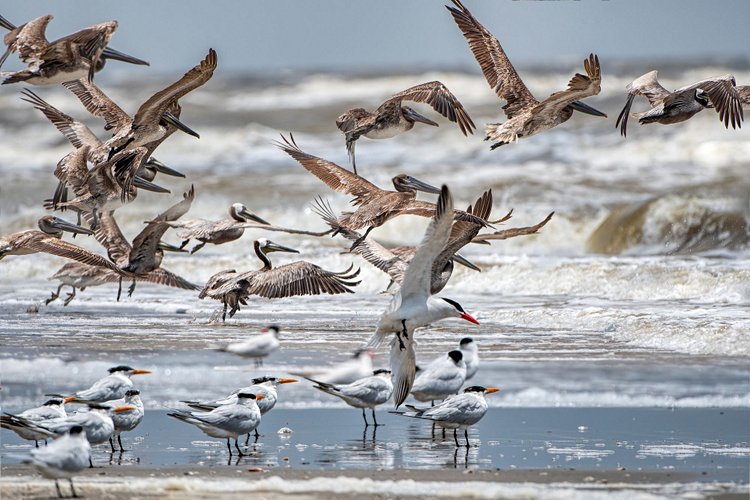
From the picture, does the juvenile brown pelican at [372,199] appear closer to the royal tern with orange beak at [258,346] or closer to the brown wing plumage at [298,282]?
the brown wing plumage at [298,282]

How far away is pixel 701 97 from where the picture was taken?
35.5ft

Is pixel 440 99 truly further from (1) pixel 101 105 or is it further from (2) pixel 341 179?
(1) pixel 101 105

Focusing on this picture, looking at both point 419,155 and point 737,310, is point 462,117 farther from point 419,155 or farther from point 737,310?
point 419,155

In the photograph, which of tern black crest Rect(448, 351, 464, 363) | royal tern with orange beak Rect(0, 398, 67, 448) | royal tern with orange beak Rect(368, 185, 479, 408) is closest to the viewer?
royal tern with orange beak Rect(0, 398, 67, 448)

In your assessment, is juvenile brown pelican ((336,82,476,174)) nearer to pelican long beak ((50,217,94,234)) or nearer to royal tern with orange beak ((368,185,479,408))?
pelican long beak ((50,217,94,234))

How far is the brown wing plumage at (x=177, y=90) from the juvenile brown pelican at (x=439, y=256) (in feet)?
4.72

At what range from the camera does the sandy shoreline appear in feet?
21.4

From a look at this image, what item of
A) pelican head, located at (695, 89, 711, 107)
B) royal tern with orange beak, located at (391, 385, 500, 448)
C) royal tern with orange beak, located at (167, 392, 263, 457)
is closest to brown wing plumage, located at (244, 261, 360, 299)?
royal tern with orange beak, located at (391, 385, 500, 448)

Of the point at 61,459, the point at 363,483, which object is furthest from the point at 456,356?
the point at 61,459

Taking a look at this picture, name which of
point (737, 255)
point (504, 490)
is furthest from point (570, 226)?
point (504, 490)

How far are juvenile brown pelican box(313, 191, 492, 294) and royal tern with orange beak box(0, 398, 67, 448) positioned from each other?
2931 millimetres

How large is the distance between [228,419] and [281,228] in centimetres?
293

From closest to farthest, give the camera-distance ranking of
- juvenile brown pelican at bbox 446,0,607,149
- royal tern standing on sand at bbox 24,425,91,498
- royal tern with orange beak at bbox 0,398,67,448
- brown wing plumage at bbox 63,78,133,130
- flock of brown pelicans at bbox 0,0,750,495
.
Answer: royal tern standing on sand at bbox 24,425,91,498, royal tern with orange beak at bbox 0,398,67,448, flock of brown pelicans at bbox 0,0,750,495, juvenile brown pelican at bbox 446,0,607,149, brown wing plumage at bbox 63,78,133,130

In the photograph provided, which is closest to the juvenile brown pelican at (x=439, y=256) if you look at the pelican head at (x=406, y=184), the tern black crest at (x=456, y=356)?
the pelican head at (x=406, y=184)
